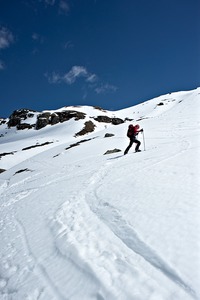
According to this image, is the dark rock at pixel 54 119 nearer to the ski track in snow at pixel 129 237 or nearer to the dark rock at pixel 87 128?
the dark rock at pixel 87 128

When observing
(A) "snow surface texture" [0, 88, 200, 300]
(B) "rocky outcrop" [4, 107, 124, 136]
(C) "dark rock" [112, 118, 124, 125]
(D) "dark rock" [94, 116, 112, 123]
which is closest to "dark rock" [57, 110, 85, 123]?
(B) "rocky outcrop" [4, 107, 124, 136]

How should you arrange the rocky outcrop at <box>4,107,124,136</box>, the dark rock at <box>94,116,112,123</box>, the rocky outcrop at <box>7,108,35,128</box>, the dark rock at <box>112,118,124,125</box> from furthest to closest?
the rocky outcrop at <box>7,108,35,128</box> → the rocky outcrop at <box>4,107,124,136</box> → the dark rock at <box>112,118,124,125</box> → the dark rock at <box>94,116,112,123</box>

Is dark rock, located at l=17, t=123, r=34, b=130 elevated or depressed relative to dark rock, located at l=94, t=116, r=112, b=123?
elevated

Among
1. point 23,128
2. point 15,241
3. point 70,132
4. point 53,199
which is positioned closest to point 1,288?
point 15,241

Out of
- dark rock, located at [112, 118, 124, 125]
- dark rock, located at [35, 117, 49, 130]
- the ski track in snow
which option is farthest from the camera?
dark rock, located at [35, 117, 49, 130]

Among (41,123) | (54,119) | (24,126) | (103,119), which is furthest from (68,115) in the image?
(24,126)

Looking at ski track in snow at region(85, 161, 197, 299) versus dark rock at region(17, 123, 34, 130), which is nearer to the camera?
ski track in snow at region(85, 161, 197, 299)

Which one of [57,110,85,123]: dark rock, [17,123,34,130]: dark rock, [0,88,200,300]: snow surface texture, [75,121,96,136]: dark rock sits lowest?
[0,88,200,300]: snow surface texture

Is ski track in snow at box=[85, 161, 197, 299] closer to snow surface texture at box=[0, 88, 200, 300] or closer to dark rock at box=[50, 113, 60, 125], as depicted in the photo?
snow surface texture at box=[0, 88, 200, 300]

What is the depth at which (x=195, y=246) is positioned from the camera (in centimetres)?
446

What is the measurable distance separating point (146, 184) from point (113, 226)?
3.17 m

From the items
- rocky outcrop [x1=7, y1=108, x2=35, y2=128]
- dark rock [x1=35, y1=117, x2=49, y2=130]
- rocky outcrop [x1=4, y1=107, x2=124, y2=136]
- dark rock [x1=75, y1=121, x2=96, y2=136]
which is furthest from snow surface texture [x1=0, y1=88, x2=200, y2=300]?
rocky outcrop [x1=7, y1=108, x2=35, y2=128]

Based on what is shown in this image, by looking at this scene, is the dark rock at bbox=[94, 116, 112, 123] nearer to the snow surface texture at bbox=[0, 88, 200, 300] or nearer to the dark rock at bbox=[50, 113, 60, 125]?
the dark rock at bbox=[50, 113, 60, 125]

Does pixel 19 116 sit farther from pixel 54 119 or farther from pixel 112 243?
pixel 112 243
